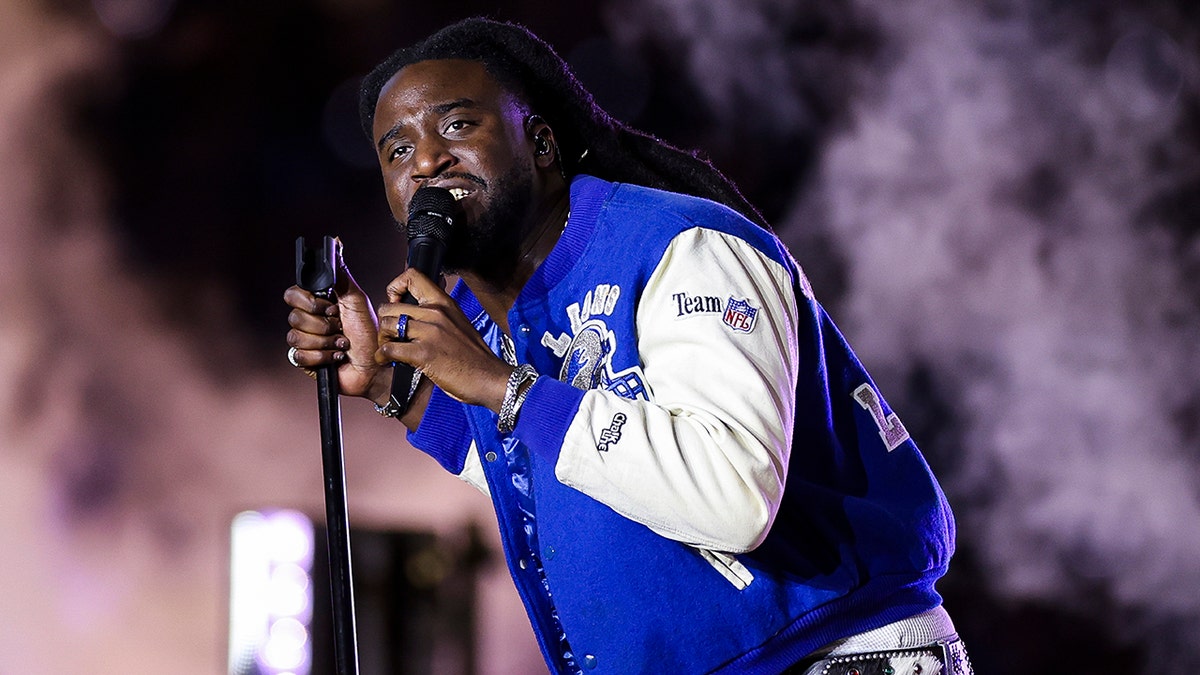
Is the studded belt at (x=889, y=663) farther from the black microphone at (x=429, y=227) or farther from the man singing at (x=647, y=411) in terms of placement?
the black microphone at (x=429, y=227)

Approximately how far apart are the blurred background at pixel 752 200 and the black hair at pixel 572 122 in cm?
185

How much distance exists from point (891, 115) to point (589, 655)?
110 inches

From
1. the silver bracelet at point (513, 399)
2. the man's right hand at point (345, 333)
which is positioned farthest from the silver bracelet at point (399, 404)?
the silver bracelet at point (513, 399)

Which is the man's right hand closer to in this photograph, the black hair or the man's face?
the man's face

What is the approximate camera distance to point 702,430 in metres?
1.51

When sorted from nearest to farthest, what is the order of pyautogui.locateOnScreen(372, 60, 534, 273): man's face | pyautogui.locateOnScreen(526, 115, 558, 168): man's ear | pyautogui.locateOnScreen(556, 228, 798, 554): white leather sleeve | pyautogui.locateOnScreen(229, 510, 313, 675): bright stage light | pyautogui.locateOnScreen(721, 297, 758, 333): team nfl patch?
1. pyautogui.locateOnScreen(556, 228, 798, 554): white leather sleeve
2. pyautogui.locateOnScreen(721, 297, 758, 333): team nfl patch
3. pyautogui.locateOnScreen(372, 60, 534, 273): man's face
4. pyautogui.locateOnScreen(526, 115, 558, 168): man's ear
5. pyautogui.locateOnScreen(229, 510, 313, 675): bright stage light

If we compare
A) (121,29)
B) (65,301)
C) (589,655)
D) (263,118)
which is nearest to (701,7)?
(263,118)

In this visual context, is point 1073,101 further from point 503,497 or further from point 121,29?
point 121,29

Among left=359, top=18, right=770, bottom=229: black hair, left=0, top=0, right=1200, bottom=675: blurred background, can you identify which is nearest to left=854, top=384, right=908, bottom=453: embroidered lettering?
left=359, top=18, right=770, bottom=229: black hair

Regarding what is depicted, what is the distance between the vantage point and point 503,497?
2014mm

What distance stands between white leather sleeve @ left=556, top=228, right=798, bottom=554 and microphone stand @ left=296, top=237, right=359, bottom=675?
0.32 meters

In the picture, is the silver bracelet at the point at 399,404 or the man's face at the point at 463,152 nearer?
the man's face at the point at 463,152

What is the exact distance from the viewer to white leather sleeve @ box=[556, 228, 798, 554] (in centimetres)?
149

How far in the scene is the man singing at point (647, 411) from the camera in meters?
1.53
